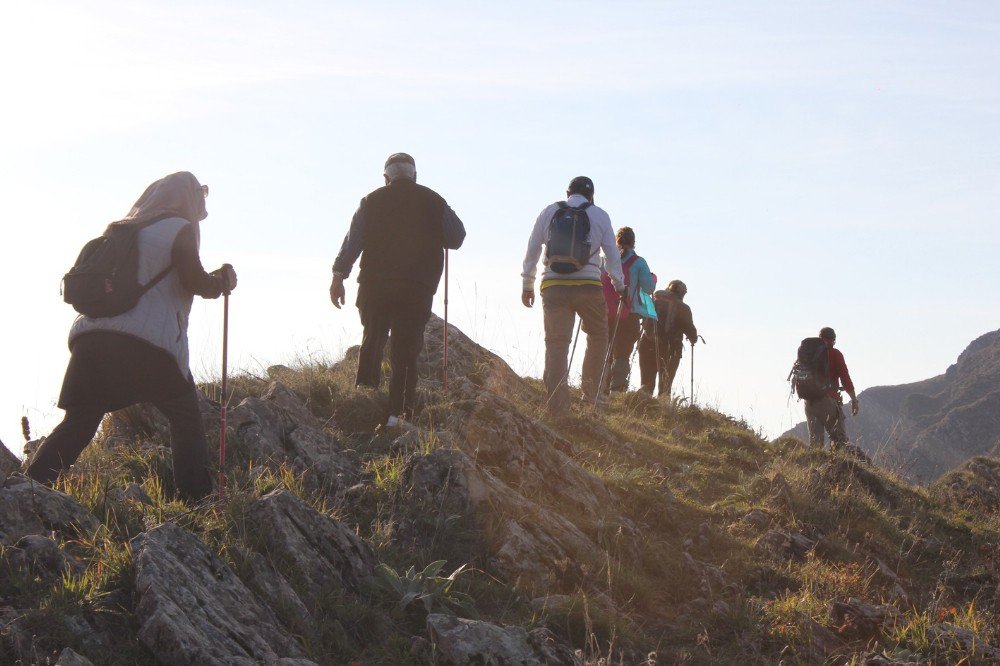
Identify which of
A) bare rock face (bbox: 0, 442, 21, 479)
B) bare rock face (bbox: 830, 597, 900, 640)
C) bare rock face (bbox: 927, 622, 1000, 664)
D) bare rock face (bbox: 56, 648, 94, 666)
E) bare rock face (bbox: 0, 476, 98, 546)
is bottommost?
bare rock face (bbox: 927, 622, 1000, 664)

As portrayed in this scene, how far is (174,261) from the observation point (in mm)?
6555

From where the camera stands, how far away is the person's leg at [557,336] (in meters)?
11.7

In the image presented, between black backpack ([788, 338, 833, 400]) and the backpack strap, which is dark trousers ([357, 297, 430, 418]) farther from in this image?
black backpack ([788, 338, 833, 400])

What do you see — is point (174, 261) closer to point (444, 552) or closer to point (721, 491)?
point (444, 552)

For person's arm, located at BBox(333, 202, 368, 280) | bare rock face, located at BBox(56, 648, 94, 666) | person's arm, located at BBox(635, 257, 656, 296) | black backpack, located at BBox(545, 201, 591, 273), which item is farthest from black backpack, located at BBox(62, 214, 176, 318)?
person's arm, located at BBox(635, 257, 656, 296)

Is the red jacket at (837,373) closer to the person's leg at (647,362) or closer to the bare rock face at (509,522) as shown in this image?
the person's leg at (647,362)

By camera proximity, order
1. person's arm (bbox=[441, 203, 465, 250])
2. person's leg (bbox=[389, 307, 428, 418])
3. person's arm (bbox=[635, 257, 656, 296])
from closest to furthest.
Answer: person's leg (bbox=[389, 307, 428, 418]) → person's arm (bbox=[441, 203, 465, 250]) → person's arm (bbox=[635, 257, 656, 296])

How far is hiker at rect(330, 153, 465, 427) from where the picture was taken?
9438 mm

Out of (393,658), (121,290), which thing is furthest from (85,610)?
(121,290)

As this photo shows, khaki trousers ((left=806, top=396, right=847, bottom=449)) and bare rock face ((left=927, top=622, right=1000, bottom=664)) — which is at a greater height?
khaki trousers ((left=806, top=396, right=847, bottom=449))

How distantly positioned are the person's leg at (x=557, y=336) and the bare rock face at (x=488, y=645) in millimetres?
6190

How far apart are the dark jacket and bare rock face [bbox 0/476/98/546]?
4103 millimetres

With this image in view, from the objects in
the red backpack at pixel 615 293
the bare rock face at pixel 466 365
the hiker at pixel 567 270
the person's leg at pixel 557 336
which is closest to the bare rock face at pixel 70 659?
the bare rock face at pixel 466 365

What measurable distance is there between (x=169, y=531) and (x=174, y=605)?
0.57 meters
